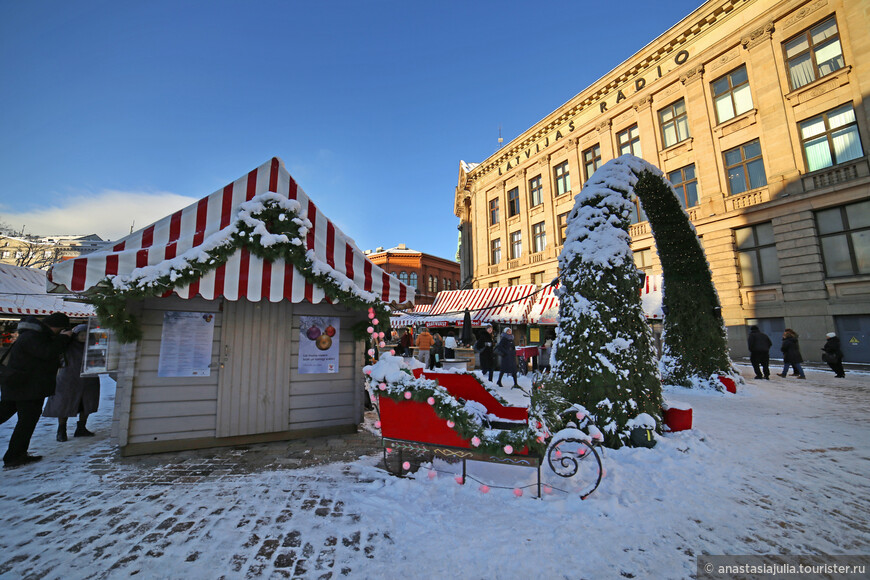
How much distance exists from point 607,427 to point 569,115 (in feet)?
89.4

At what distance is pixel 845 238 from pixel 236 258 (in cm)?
2210

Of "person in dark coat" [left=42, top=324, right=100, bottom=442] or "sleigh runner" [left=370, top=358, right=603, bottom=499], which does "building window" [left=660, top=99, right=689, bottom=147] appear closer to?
"sleigh runner" [left=370, top=358, right=603, bottom=499]

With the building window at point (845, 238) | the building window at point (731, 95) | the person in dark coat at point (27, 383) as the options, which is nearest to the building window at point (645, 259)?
the building window at point (845, 238)

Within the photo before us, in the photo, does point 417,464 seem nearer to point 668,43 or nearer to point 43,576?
point 43,576

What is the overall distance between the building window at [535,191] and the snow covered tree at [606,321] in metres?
23.8

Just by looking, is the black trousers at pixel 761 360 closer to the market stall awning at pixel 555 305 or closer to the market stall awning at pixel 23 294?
the market stall awning at pixel 555 305

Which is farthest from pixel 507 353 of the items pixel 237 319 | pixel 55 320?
pixel 55 320

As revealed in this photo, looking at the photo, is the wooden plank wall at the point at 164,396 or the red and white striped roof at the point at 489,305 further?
the red and white striped roof at the point at 489,305

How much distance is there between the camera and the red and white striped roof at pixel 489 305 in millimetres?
15755

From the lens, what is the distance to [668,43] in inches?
804

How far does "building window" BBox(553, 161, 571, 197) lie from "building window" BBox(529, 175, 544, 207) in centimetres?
150

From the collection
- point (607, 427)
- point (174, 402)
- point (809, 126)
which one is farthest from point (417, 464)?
point (809, 126)

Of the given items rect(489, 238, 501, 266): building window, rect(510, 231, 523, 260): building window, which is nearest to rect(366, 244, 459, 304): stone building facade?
rect(489, 238, 501, 266): building window

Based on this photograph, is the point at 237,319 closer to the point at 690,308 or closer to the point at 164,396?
the point at 164,396
